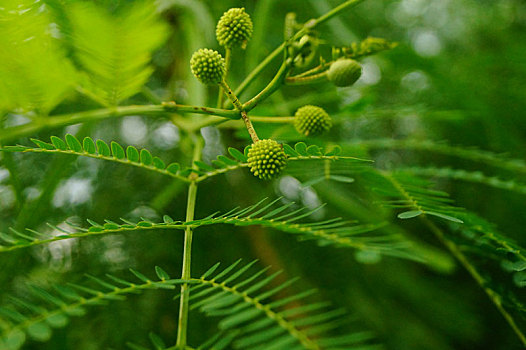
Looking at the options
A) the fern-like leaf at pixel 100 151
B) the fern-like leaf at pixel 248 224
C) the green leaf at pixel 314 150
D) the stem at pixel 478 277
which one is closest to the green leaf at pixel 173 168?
the fern-like leaf at pixel 100 151

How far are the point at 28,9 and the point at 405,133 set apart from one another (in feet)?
5.75

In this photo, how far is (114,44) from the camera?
684 mm

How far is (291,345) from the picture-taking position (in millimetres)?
414

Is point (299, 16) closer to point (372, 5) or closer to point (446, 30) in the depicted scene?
point (372, 5)

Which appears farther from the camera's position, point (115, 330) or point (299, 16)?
point (299, 16)

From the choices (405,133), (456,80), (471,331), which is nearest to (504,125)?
(456,80)

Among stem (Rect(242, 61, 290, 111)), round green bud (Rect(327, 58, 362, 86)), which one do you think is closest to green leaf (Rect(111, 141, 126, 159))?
stem (Rect(242, 61, 290, 111))

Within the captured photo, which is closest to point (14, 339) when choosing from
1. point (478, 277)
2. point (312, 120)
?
point (312, 120)

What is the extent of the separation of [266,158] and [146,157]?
207 mm

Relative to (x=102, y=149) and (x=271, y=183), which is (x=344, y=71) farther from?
(x=271, y=183)

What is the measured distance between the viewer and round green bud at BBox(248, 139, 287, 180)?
1.81ft

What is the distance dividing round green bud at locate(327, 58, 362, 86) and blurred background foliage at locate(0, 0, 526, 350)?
23 cm

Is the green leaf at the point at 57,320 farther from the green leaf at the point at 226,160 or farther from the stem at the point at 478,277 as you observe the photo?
the stem at the point at 478,277

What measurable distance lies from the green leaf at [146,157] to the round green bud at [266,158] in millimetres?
175
